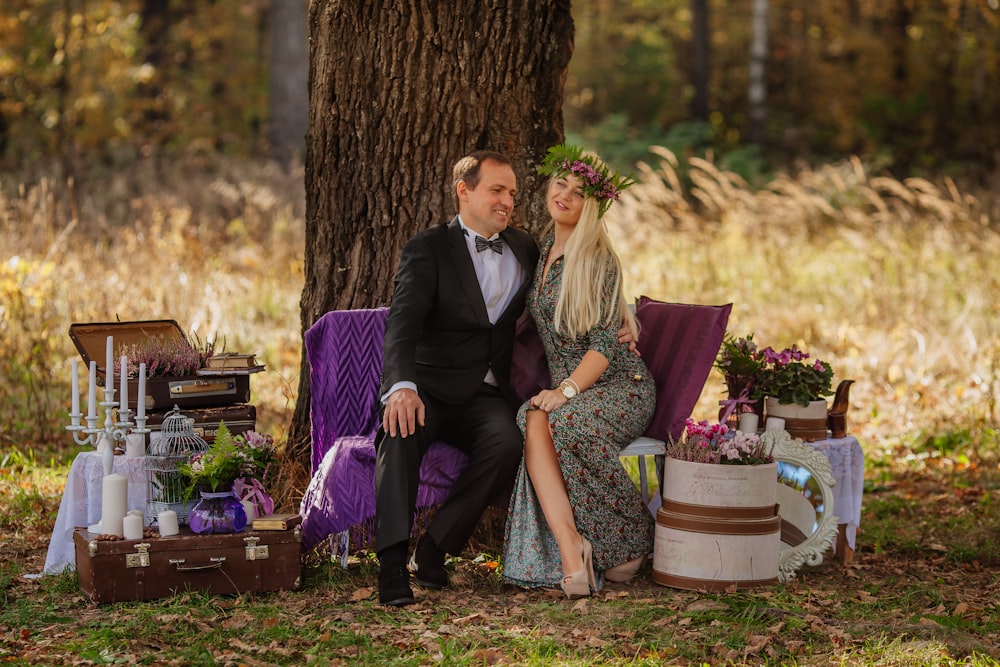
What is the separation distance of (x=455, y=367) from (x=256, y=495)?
0.91 metres

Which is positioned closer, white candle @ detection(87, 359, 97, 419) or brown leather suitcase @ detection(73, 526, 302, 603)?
brown leather suitcase @ detection(73, 526, 302, 603)

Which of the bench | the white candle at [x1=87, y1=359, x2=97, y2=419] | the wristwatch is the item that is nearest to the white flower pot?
the bench

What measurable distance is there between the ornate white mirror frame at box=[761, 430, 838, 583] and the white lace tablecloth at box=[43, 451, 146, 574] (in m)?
2.44

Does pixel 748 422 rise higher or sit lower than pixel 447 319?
lower

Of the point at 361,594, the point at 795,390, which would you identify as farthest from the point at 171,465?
the point at 795,390

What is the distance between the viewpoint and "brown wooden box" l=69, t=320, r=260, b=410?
15.3 ft

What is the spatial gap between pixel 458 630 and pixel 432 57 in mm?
2471

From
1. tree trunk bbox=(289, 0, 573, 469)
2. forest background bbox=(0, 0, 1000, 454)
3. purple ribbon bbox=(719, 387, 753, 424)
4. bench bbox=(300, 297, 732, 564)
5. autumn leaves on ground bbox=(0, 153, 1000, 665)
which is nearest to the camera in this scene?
autumn leaves on ground bbox=(0, 153, 1000, 665)

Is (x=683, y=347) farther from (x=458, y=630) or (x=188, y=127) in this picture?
(x=188, y=127)

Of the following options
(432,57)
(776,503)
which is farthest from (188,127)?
(776,503)

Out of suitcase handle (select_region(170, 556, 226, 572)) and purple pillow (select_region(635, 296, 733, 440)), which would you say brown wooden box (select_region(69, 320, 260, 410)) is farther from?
purple pillow (select_region(635, 296, 733, 440))

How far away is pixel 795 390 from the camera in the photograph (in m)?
4.86

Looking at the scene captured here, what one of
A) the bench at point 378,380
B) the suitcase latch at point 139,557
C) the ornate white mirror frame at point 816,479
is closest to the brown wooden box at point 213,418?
the bench at point 378,380

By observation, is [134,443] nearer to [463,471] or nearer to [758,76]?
[463,471]
